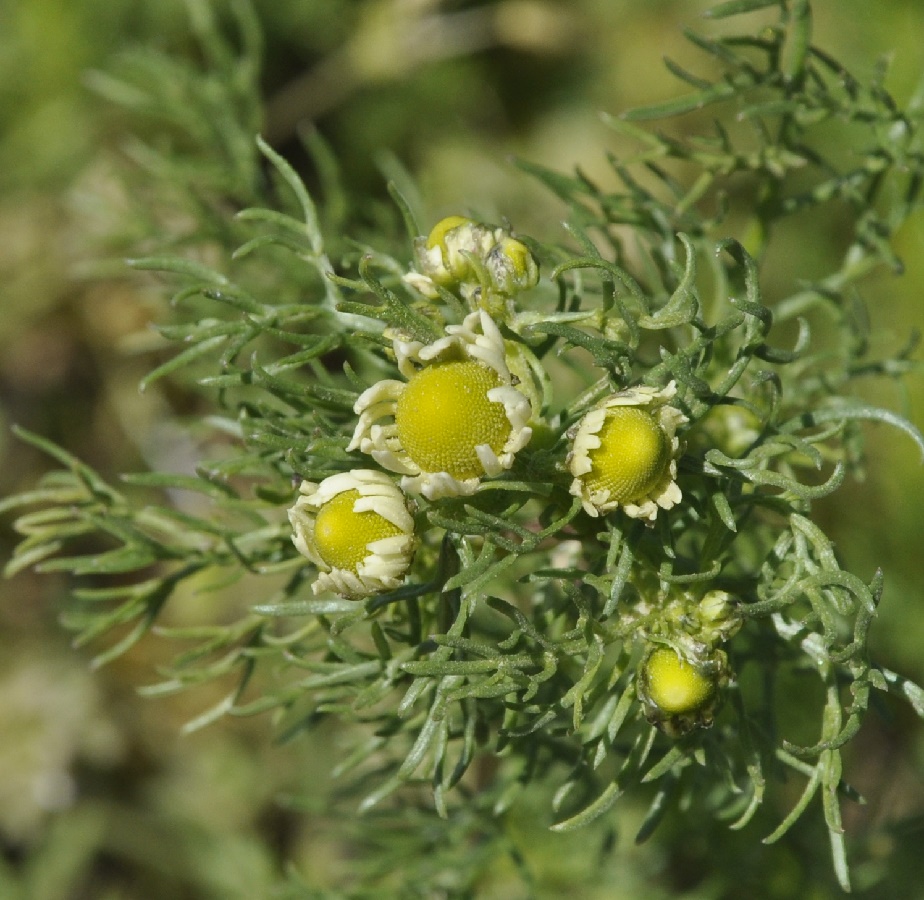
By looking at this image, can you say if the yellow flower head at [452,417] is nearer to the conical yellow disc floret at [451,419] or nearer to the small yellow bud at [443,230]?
the conical yellow disc floret at [451,419]

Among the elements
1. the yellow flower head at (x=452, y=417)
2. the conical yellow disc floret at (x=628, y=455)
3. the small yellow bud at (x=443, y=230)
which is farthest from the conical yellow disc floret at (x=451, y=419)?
the small yellow bud at (x=443, y=230)

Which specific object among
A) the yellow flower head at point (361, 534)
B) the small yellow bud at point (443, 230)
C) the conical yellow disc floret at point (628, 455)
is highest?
the small yellow bud at point (443, 230)

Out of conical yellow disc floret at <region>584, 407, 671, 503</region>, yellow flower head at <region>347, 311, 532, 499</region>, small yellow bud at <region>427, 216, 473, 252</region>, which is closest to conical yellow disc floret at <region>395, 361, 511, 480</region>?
yellow flower head at <region>347, 311, 532, 499</region>

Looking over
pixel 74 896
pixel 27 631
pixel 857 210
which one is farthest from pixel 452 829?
pixel 27 631

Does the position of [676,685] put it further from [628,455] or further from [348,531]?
[348,531]

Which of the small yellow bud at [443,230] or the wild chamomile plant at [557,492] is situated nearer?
the wild chamomile plant at [557,492]

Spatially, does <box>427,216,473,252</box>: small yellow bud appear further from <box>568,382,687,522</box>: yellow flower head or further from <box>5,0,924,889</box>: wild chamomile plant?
<box>568,382,687,522</box>: yellow flower head

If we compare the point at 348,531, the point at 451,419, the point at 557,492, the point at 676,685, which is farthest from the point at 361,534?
the point at 676,685
